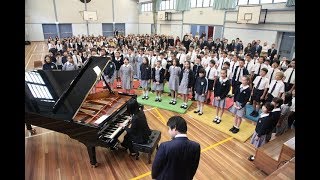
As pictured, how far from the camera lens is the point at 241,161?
4.86 meters

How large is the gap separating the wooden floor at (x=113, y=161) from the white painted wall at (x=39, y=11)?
22555mm

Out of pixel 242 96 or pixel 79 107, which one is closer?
pixel 79 107

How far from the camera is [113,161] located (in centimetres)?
475

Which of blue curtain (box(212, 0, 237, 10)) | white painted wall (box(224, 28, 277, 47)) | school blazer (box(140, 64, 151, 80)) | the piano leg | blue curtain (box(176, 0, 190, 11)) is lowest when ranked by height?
the piano leg

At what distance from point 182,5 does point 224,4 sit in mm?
5580

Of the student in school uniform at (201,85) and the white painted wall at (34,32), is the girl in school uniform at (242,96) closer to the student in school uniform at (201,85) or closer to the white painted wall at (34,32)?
the student in school uniform at (201,85)

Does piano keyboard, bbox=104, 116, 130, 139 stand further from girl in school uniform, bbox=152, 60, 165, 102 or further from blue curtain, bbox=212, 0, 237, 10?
blue curtain, bbox=212, 0, 237, 10

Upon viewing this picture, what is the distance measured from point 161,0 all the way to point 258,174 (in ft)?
73.9

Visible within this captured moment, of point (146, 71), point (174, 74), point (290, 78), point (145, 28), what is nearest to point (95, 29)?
point (145, 28)

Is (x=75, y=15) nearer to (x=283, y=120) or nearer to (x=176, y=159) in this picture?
(x=283, y=120)

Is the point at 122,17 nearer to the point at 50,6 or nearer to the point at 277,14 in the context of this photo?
the point at 50,6

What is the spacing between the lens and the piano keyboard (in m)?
4.14

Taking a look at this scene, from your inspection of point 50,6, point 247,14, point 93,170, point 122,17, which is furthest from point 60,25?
point 93,170

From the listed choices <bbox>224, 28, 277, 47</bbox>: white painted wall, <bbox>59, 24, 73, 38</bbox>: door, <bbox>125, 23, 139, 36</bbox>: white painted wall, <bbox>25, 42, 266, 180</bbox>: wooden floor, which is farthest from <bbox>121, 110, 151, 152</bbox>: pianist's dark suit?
<bbox>125, 23, 139, 36</bbox>: white painted wall
